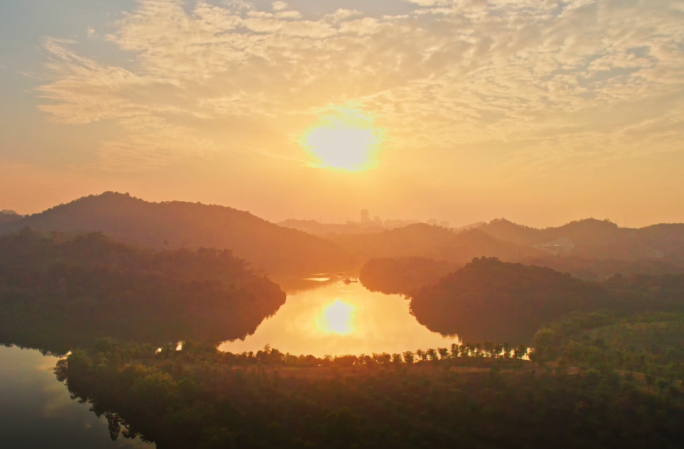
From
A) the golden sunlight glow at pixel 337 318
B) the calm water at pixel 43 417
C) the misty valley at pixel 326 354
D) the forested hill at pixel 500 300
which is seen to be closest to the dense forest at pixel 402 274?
the misty valley at pixel 326 354

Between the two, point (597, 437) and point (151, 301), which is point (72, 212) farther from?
point (597, 437)

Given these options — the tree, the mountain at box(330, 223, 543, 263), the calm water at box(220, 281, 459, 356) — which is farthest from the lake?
the mountain at box(330, 223, 543, 263)

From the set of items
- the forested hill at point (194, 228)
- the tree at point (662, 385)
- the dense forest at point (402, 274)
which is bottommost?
the tree at point (662, 385)

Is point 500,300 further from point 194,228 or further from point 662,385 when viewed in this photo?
point 194,228

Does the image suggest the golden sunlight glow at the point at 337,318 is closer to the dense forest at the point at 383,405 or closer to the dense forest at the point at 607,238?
the dense forest at the point at 383,405

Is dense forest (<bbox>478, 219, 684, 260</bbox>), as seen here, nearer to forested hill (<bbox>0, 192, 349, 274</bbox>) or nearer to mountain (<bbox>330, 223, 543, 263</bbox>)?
mountain (<bbox>330, 223, 543, 263</bbox>)

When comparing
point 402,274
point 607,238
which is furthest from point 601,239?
point 402,274
